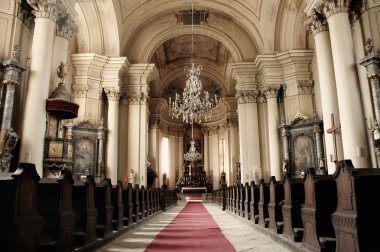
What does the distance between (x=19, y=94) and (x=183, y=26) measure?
9575mm

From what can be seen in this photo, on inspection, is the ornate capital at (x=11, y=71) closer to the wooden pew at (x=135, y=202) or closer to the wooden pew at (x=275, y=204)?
the wooden pew at (x=135, y=202)

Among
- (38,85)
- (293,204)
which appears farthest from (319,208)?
(38,85)

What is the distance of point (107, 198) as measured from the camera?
4582 mm

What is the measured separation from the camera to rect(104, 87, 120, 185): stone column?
464 inches

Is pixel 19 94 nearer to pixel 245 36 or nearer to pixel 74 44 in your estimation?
pixel 74 44

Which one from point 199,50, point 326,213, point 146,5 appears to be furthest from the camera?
point 199,50

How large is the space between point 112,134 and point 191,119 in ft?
10.1

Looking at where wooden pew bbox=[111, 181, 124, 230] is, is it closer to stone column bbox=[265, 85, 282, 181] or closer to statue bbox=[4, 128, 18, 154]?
statue bbox=[4, 128, 18, 154]

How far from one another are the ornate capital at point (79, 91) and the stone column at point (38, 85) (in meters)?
4.90

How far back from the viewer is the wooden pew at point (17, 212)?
238 centimetres

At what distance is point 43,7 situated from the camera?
22.9ft

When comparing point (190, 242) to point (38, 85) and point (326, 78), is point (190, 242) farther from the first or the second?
point (326, 78)

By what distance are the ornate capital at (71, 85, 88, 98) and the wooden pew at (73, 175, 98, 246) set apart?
8543 mm

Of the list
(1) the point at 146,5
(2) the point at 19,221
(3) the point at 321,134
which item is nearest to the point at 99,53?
(1) the point at 146,5
